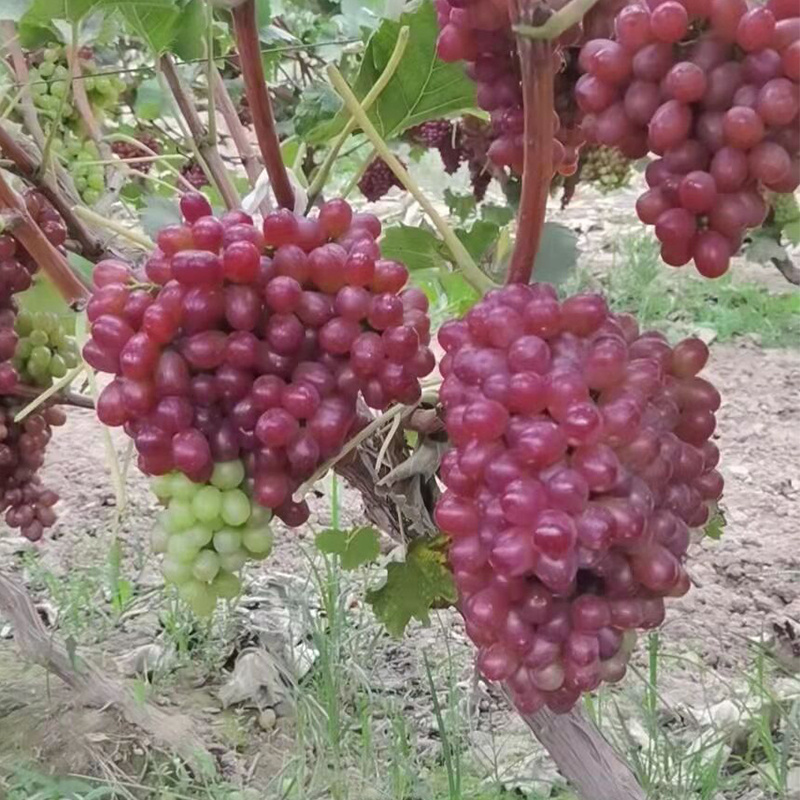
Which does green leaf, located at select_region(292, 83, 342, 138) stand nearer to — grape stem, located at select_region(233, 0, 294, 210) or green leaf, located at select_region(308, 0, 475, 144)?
green leaf, located at select_region(308, 0, 475, 144)

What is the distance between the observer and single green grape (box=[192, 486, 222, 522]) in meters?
0.45

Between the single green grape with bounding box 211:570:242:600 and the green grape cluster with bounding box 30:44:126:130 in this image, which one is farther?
the green grape cluster with bounding box 30:44:126:130

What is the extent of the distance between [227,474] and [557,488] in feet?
0.48

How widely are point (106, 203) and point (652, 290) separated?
1868mm

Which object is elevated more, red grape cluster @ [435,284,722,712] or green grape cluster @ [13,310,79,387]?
red grape cluster @ [435,284,722,712]

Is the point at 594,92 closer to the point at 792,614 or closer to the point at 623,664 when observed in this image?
the point at 623,664

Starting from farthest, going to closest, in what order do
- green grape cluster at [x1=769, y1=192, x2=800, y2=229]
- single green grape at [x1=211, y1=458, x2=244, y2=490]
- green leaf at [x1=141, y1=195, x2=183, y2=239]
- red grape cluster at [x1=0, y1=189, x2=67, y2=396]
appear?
green grape cluster at [x1=769, y1=192, x2=800, y2=229]
green leaf at [x1=141, y1=195, x2=183, y2=239]
red grape cluster at [x1=0, y1=189, x2=67, y2=396]
single green grape at [x1=211, y1=458, x2=244, y2=490]

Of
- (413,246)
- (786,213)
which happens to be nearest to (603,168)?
(786,213)

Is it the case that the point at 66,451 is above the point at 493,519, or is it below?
below

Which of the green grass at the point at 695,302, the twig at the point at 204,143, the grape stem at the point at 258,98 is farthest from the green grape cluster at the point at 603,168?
the green grass at the point at 695,302

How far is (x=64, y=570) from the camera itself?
1.67 metres

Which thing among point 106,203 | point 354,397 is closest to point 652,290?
point 106,203

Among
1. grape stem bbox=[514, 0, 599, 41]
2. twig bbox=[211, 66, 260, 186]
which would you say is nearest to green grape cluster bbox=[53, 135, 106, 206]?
twig bbox=[211, 66, 260, 186]

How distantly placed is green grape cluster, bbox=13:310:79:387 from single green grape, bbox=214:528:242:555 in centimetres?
40
